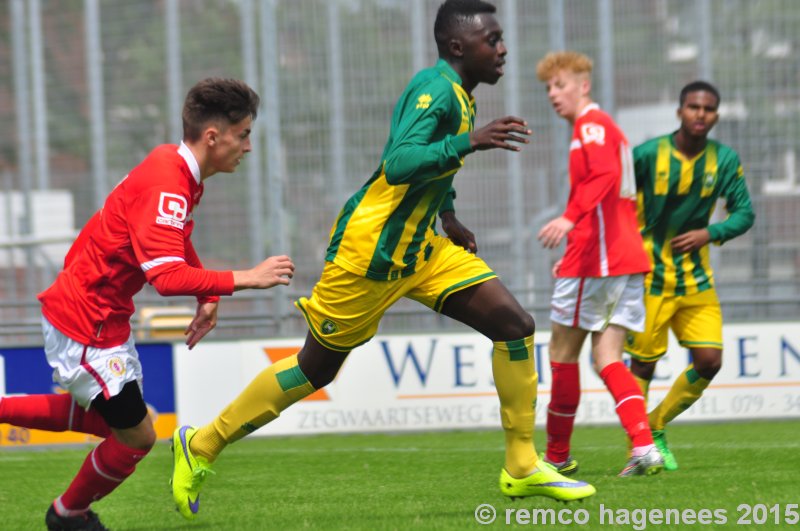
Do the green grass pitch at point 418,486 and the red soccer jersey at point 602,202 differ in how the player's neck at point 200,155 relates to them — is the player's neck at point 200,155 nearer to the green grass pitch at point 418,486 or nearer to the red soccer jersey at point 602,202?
the green grass pitch at point 418,486

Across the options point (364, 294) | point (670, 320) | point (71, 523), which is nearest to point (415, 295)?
point (364, 294)

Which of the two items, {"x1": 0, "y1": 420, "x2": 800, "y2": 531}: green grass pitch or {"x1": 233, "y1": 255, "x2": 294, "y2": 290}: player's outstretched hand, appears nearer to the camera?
{"x1": 233, "y1": 255, "x2": 294, "y2": 290}: player's outstretched hand

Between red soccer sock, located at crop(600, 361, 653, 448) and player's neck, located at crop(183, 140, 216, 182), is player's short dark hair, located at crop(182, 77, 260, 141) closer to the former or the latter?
player's neck, located at crop(183, 140, 216, 182)

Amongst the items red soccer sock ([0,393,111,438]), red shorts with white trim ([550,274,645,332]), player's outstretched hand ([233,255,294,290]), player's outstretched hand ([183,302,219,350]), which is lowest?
red soccer sock ([0,393,111,438])

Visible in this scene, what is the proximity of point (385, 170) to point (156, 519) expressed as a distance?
71.6 inches

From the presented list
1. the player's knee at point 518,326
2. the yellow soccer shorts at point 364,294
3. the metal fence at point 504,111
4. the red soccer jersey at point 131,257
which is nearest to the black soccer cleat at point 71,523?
the red soccer jersey at point 131,257

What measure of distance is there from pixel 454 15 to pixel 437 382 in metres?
5.49

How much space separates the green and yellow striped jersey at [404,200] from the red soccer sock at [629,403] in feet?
4.99

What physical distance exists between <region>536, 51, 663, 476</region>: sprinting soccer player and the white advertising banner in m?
3.76

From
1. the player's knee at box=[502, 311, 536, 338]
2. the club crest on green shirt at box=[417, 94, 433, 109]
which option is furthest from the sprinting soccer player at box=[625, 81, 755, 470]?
the club crest on green shirt at box=[417, 94, 433, 109]

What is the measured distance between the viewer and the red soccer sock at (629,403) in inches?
252

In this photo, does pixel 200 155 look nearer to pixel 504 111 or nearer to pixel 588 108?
pixel 588 108

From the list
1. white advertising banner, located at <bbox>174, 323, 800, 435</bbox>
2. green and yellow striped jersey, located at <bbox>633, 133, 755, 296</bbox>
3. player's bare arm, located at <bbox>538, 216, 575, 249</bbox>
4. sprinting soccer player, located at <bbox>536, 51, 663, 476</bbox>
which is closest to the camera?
player's bare arm, located at <bbox>538, 216, 575, 249</bbox>

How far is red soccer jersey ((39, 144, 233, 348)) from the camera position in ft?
15.8
